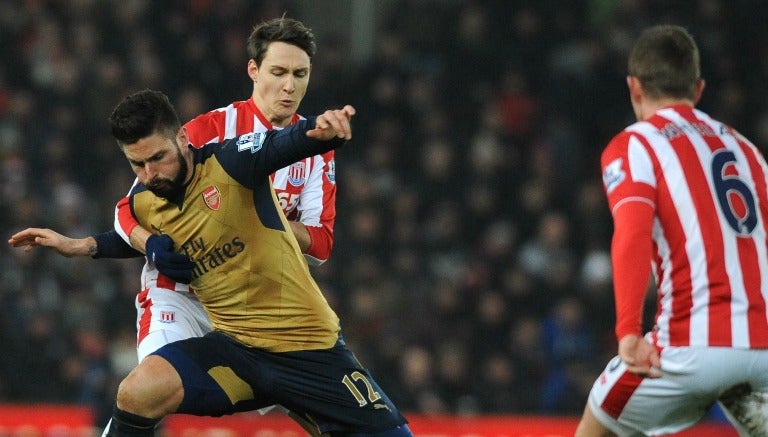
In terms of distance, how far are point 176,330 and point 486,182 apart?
282 inches

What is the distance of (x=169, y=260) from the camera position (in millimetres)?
5371

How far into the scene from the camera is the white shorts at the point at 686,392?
180 inches

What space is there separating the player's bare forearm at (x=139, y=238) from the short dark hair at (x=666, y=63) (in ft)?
7.18

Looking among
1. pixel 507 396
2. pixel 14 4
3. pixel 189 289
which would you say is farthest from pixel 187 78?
pixel 189 289

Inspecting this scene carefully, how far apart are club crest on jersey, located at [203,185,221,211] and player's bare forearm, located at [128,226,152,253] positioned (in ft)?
1.35

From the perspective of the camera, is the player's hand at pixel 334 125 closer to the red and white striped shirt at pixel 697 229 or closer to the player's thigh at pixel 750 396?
the red and white striped shirt at pixel 697 229

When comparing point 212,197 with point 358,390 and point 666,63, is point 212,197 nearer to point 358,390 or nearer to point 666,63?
point 358,390

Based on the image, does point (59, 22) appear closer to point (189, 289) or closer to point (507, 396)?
point (507, 396)

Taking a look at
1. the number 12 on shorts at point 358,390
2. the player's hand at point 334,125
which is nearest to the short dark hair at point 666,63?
the player's hand at point 334,125

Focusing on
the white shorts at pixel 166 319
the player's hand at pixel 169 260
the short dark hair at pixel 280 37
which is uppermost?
the short dark hair at pixel 280 37

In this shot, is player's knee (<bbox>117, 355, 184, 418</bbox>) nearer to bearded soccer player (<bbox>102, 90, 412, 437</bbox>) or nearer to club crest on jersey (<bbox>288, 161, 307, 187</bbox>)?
bearded soccer player (<bbox>102, 90, 412, 437</bbox>)

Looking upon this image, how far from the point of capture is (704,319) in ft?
15.0

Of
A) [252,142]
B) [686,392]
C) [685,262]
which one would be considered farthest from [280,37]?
[686,392]

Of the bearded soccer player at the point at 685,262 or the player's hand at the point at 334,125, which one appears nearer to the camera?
the bearded soccer player at the point at 685,262
